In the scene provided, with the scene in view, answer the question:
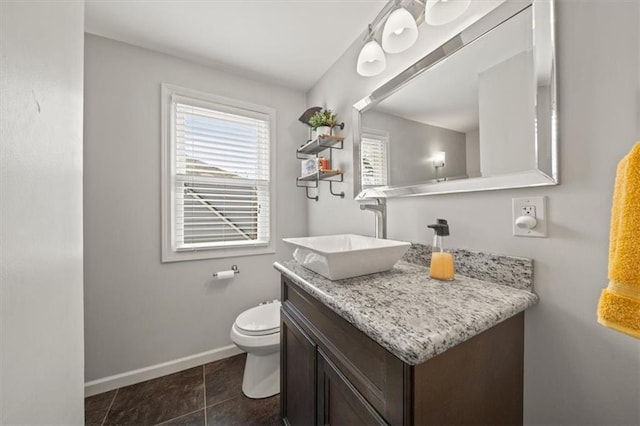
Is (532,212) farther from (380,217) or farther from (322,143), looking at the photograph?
(322,143)

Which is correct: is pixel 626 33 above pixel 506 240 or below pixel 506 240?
above

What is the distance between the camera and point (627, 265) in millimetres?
419

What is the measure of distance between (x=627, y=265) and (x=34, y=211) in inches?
40.7

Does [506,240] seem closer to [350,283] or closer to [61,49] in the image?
[350,283]

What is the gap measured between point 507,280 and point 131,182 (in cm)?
223

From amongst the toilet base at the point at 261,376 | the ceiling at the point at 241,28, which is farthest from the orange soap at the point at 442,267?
the ceiling at the point at 241,28

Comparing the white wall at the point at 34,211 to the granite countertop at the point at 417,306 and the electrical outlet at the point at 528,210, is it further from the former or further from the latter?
the electrical outlet at the point at 528,210

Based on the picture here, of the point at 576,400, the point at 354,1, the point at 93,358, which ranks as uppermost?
the point at 354,1

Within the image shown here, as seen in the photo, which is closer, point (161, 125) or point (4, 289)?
point (4, 289)

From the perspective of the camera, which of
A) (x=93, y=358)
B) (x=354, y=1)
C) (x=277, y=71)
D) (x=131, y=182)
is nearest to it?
(x=354, y=1)

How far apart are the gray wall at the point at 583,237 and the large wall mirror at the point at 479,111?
5cm

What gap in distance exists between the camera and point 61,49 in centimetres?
54

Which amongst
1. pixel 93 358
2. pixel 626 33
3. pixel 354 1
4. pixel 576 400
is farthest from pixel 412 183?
pixel 93 358

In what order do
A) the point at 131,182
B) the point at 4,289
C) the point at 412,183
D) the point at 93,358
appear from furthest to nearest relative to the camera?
the point at 131,182, the point at 93,358, the point at 412,183, the point at 4,289
